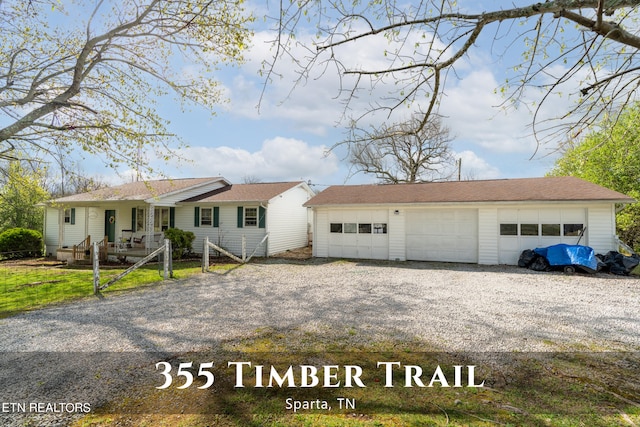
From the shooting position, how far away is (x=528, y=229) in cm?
1220

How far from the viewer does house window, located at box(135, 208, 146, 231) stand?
57.3ft

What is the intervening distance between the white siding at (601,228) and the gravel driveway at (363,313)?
1892 millimetres

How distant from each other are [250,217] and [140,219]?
6.62 m

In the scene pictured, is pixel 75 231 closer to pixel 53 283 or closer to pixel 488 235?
pixel 53 283

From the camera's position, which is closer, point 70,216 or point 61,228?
point 61,228

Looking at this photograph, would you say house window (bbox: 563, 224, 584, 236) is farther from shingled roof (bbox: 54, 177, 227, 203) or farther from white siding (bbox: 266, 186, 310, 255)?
shingled roof (bbox: 54, 177, 227, 203)

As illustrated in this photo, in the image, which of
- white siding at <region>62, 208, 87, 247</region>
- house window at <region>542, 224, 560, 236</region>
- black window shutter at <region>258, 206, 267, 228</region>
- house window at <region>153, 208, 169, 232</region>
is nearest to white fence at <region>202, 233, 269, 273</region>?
black window shutter at <region>258, 206, 267, 228</region>

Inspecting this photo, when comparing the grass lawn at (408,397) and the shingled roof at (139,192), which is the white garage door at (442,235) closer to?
the grass lawn at (408,397)

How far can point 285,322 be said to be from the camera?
5.72 metres

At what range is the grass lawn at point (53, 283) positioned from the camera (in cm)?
776

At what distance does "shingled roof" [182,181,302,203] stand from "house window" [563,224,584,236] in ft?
40.6

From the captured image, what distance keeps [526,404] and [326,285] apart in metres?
6.37

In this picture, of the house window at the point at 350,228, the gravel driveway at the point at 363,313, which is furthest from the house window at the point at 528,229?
the house window at the point at 350,228

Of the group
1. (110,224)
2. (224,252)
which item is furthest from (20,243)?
(224,252)
